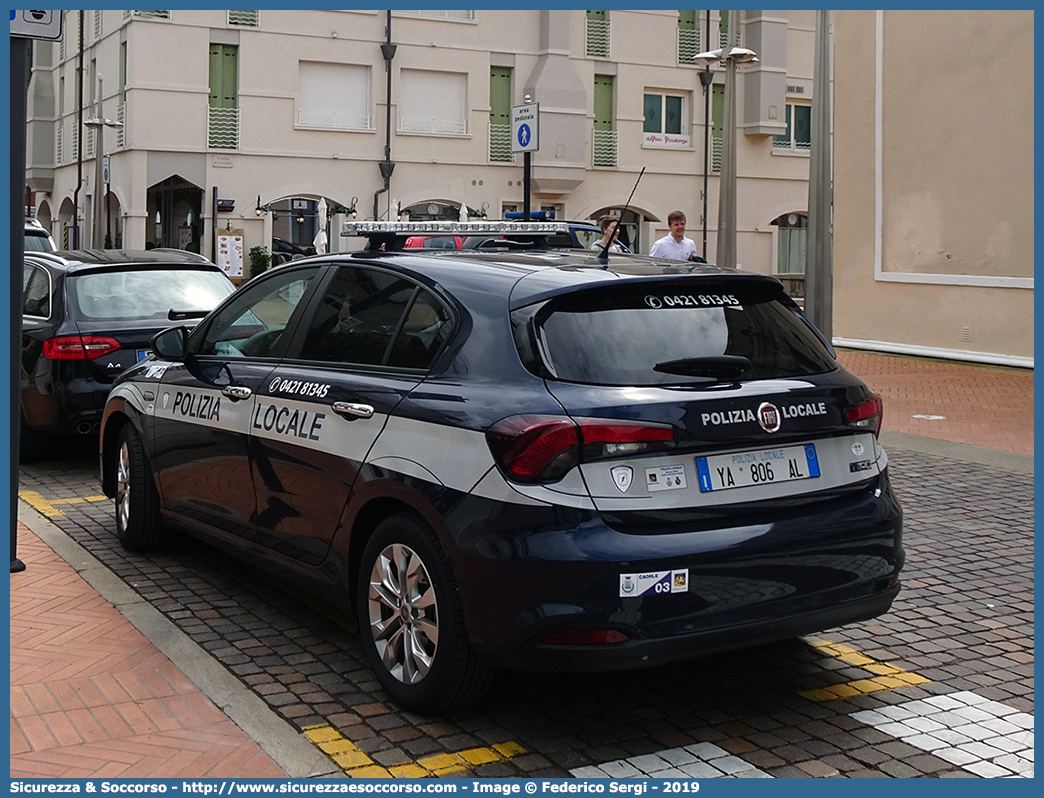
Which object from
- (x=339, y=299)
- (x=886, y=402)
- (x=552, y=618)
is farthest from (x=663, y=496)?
(x=886, y=402)

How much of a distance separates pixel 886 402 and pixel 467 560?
1047cm

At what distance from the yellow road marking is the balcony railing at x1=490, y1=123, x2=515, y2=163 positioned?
34538 millimetres

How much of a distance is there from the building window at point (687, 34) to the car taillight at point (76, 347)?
34889 millimetres

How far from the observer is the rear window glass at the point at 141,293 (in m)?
9.26

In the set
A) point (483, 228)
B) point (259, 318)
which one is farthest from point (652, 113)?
point (259, 318)

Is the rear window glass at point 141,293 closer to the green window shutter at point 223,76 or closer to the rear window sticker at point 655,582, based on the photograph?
the rear window sticker at point 655,582

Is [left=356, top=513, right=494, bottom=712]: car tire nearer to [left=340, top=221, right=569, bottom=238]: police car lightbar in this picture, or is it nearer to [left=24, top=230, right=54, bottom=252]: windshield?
[left=340, top=221, right=569, bottom=238]: police car lightbar

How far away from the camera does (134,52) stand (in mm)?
34469

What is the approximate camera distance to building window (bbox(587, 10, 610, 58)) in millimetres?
39875

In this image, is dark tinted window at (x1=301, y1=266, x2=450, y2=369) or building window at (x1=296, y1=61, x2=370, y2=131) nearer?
dark tinted window at (x1=301, y1=266, x2=450, y2=369)

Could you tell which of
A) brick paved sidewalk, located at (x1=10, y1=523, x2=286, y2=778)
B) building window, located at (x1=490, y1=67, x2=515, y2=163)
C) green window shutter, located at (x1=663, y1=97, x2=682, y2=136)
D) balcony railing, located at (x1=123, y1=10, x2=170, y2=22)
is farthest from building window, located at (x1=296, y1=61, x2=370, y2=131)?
brick paved sidewalk, located at (x1=10, y1=523, x2=286, y2=778)

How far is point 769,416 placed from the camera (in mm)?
4273

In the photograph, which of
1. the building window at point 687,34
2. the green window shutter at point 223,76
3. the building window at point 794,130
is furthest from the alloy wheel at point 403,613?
the building window at point 794,130
